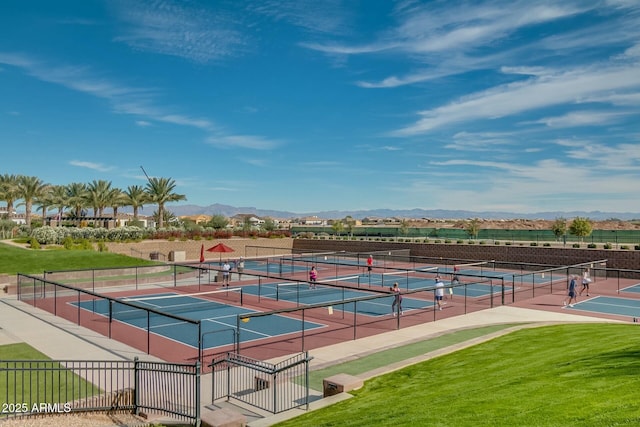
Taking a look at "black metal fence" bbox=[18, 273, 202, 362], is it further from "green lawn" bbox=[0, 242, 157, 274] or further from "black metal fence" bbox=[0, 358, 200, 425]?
"green lawn" bbox=[0, 242, 157, 274]

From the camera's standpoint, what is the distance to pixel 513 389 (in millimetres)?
9789

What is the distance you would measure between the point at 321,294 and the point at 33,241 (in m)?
31.1

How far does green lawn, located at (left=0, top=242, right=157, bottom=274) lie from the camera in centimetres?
3838

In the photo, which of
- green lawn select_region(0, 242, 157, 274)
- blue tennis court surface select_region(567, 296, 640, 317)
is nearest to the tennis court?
green lawn select_region(0, 242, 157, 274)

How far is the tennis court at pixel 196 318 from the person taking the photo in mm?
20297

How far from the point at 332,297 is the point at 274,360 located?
14.9 metres

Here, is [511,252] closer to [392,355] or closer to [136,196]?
[392,355]

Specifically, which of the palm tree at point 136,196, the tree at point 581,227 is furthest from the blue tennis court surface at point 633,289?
the palm tree at point 136,196

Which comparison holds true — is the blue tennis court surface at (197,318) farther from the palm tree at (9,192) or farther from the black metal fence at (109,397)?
the palm tree at (9,192)

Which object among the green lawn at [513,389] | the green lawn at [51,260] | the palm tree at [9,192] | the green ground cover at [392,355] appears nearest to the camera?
the green lawn at [513,389]

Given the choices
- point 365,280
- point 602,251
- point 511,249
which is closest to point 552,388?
point 365,280

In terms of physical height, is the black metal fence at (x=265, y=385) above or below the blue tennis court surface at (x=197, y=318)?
above

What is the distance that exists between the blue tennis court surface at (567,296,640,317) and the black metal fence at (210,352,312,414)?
18.5 m

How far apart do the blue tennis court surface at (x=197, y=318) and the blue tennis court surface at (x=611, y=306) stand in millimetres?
14694
